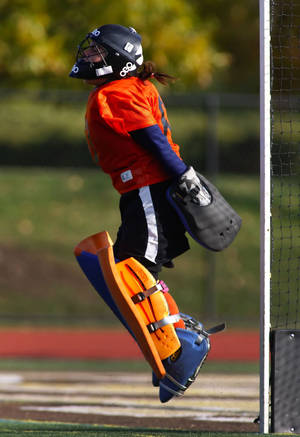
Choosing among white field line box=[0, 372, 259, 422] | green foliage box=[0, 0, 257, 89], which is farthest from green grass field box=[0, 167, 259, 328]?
white field line box=[0, 372, 259, 422]

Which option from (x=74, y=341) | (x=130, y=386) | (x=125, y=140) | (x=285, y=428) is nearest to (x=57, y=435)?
(x=285, y=428)

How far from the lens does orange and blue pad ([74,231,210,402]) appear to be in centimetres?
490

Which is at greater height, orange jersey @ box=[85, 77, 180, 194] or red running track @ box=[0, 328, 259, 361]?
orange jersey @ box=[85, 77, 180, 194]

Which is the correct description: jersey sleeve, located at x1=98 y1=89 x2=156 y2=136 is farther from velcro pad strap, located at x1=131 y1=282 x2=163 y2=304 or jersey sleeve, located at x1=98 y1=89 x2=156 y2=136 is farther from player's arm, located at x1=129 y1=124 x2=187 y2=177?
velcro pad strap, located at x1=131 y1=282 x2=163 y2=304

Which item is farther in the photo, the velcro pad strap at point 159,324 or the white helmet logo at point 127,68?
the white helmet logo at point 127,68

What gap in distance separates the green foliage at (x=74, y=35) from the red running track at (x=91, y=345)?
5.92 m

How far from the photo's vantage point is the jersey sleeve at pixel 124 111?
16.3 feet

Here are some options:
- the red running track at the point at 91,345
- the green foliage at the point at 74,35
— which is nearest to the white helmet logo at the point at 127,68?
the red running track at the point at 91,345

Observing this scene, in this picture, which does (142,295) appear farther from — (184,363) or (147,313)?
(184,363)

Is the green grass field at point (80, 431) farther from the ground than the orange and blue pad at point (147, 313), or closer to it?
closer to it

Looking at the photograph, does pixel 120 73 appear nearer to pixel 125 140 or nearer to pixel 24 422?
pixel 125 140

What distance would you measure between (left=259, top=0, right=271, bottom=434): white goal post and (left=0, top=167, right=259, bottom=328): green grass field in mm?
7878

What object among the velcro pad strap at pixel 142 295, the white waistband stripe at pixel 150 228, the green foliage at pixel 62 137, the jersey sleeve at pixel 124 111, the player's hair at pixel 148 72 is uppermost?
the player's hair at pixel 148 72

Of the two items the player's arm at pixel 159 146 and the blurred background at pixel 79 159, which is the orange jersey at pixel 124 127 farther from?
the blurred background at pixel 79 159
